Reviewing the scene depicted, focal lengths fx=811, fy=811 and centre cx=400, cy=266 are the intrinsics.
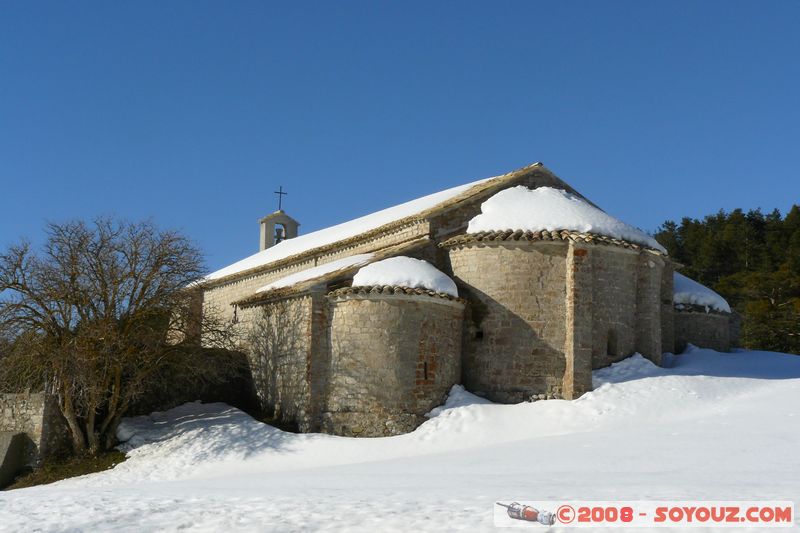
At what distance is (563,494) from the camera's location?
378 inches

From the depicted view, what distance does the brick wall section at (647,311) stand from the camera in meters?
20.4

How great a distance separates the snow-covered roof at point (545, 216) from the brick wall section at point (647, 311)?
69cm

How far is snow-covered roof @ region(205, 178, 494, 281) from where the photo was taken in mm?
24250

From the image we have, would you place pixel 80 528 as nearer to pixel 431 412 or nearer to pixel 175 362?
pixel 431 412

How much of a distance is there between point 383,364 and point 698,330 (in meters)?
10.5

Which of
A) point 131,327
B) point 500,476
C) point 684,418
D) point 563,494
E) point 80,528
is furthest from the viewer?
point 131,327

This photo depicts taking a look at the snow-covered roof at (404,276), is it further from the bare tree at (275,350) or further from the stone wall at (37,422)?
the stone wall at (37,422)

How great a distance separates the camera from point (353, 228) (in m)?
27.0

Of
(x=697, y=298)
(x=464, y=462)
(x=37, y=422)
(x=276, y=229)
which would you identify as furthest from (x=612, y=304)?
(x=276, y=229)

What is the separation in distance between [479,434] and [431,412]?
1463 mm

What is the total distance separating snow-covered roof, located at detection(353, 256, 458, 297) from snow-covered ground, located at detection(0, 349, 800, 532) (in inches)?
100

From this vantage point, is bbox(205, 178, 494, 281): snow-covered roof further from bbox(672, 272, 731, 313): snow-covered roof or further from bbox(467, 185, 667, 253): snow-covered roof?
bbox(672, 272, 731, 313): snow-covered roof

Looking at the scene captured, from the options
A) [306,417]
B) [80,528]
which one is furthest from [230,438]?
[80,528]

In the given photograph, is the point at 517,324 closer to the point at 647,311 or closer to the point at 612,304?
the point at 612,304
